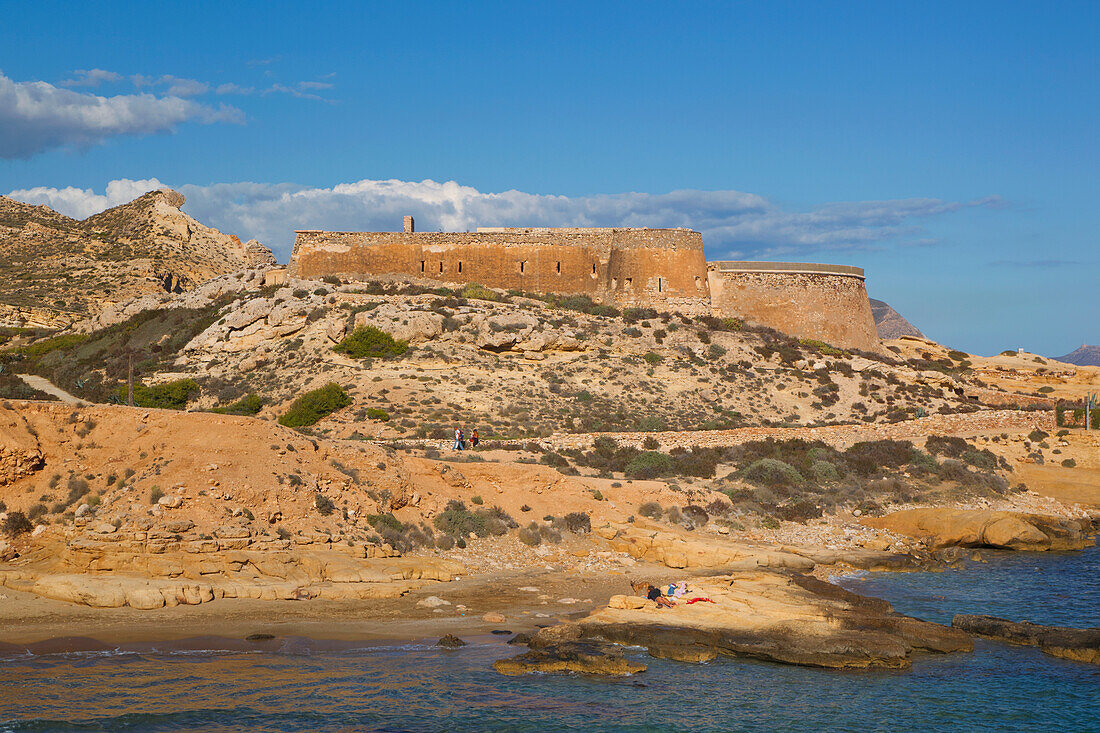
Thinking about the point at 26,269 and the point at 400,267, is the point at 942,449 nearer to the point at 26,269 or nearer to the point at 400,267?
the point at 400,267

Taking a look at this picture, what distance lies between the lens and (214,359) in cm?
4122

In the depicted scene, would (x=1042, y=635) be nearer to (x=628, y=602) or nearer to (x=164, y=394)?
(x=628, y=602)

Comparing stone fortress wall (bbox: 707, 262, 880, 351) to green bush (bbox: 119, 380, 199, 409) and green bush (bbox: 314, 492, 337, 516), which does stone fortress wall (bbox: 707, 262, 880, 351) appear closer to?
green bush (bbox: 119, 380, 199, 409)

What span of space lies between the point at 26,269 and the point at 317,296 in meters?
30.8

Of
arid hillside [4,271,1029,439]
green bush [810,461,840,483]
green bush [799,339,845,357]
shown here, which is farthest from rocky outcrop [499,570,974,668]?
green bush [799,339,845,357]

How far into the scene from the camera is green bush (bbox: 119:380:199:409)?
1431 inches

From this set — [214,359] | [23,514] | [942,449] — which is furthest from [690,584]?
[214,359]

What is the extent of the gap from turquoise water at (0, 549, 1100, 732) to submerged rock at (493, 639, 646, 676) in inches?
8.6

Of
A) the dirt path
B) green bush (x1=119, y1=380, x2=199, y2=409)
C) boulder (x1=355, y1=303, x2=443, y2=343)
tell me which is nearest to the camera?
green bush (x1=119, y1=380, x2=199, y2=409)

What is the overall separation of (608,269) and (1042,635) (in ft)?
113

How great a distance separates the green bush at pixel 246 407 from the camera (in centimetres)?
3438

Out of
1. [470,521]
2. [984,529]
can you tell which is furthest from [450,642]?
[984,529]

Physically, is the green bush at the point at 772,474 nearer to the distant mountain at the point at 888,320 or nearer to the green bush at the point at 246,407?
the green bush at the point at 246,407

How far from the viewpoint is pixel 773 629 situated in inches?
566
